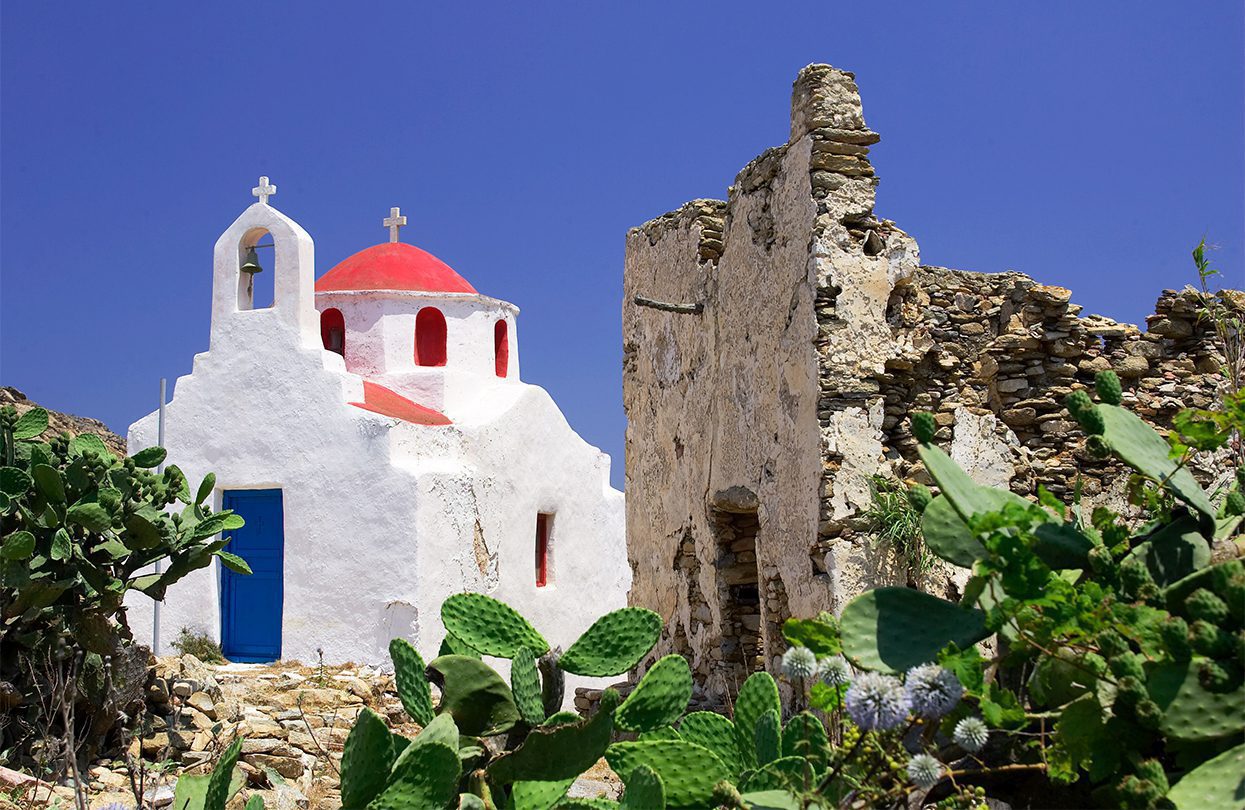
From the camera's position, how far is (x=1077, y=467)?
6.39 m

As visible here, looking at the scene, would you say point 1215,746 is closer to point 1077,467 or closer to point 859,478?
point 859,478

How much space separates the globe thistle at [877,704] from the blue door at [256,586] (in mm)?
11063

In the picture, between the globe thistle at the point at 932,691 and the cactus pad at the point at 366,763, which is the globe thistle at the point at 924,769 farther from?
the cactus pad at the point at 366,763

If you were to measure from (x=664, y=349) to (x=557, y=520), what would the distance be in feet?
19.7

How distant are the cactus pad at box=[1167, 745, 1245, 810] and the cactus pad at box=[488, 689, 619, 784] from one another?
1114 mm

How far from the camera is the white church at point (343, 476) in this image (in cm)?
1172

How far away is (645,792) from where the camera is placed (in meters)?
2.29

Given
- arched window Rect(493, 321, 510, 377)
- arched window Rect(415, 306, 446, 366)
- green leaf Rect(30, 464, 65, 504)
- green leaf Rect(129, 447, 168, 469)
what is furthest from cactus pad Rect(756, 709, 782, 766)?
arched window Rect(493, 321, 510, 377)

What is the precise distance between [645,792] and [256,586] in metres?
10.6

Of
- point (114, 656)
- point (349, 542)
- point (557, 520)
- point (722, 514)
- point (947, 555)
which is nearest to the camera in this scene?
point (947, 555)

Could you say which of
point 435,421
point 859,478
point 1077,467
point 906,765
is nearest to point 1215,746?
point 906,765

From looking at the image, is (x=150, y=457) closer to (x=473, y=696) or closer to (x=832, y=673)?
(x=473, y=696)

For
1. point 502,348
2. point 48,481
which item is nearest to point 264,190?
point 502,348

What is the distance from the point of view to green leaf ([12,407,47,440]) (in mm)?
6695
